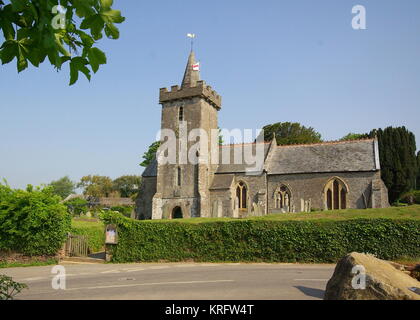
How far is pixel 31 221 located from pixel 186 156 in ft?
58.9

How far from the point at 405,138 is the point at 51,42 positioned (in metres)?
47.1

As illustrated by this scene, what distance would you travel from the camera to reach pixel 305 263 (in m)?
16.5

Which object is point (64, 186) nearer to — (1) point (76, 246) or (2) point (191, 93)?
(2) point (191, 93)

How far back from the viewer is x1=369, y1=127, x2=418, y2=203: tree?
40.5m

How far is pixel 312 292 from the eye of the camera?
30.7ft

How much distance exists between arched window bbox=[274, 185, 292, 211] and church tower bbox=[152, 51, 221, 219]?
6.28 meters

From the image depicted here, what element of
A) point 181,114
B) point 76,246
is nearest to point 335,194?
point 181,114

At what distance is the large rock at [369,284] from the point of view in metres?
6.22

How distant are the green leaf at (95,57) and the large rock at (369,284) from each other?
6.02 m

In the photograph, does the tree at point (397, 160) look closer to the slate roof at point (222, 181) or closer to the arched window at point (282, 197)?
the arched window at point (282, 197)

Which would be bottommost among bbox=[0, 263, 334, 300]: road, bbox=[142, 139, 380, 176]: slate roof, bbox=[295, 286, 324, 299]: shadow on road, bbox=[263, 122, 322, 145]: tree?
bbox=[0, 263, 334, 300]: road

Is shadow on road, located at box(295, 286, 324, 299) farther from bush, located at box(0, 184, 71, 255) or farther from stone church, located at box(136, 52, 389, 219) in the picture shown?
stone church, located at box(136, 52, 389, 219)

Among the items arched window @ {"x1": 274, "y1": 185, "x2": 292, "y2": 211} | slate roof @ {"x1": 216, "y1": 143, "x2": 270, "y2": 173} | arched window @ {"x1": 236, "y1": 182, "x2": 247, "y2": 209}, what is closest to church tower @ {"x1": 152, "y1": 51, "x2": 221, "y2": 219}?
slate roof @ {"x1": 216, "y1": 143, "x2": 270, "y2": 173}
